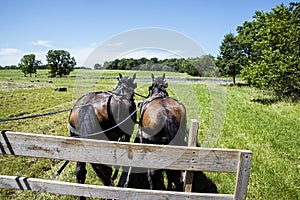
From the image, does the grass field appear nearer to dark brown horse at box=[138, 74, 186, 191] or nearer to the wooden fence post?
dark brown horse at box=[138, 74, 186, 191]

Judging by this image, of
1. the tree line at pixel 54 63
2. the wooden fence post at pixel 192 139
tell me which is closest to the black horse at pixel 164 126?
the wooden fence post at pixel 192 139

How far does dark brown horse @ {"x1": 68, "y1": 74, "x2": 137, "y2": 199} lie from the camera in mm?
3805

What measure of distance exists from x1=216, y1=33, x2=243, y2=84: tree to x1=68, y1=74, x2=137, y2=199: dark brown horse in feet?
83.8

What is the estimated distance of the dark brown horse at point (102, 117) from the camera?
3805mm

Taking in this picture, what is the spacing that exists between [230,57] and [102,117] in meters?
27.7

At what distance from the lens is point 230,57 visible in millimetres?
28672

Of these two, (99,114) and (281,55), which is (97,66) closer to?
(99,114)

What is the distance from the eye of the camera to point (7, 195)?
4195mm

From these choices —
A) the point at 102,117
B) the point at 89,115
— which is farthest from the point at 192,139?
the point at 102,117

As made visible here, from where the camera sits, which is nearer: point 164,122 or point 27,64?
point 164,122

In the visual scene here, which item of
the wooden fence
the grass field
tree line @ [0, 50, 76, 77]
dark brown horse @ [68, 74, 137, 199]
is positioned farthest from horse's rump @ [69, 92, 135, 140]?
tree line @ [0, 50, 76, 77]

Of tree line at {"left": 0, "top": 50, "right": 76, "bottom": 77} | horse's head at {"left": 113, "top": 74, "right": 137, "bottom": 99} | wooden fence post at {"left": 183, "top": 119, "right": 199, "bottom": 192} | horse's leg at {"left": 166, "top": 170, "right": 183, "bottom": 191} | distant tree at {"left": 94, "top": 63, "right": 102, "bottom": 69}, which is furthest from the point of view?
tree line at {"left": 0, "top": 50, "right": 76, "bottom": 77}

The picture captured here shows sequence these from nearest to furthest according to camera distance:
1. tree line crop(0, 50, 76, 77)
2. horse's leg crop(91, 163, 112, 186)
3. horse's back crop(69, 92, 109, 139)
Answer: horse's leg crop(91, 163, 112, 186) < horse's back crop(69, 92, 109, 139) < tree line crop(0, 50, 76, 77)

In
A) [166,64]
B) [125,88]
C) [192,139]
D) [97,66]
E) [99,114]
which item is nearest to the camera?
[192,139]
